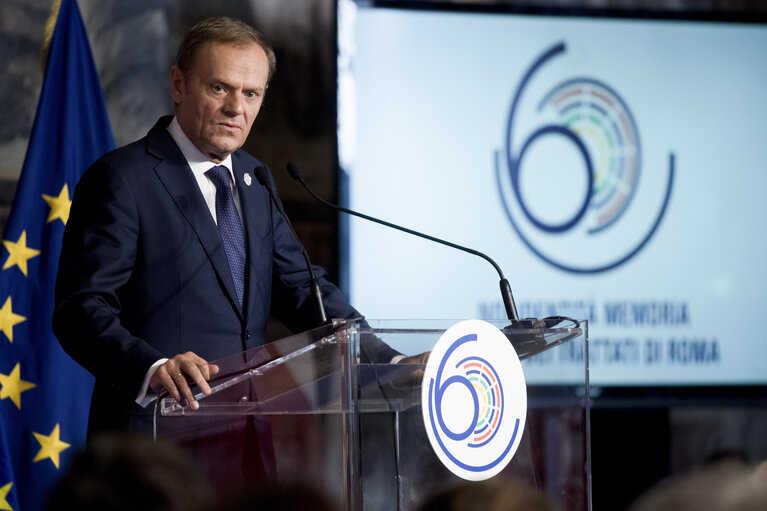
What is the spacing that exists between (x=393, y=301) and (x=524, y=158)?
2.81 ft

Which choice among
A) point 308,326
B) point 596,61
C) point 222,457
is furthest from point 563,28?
point 222,457

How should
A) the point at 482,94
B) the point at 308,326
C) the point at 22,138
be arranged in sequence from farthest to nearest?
the point at 482,94
the point at 22,138
the point at 308,326

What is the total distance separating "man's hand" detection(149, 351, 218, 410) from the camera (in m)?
1.79

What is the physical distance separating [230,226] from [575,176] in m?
2.19

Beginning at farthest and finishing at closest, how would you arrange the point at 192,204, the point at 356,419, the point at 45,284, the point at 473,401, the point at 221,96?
1. the point at 45,284
2. the point at 221,96
3. the point at 192,204
4. the point at 473,401
5. the point at 356,419

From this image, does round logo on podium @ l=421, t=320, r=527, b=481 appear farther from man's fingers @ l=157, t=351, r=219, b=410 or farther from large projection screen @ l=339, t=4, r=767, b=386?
large projection screen @ l=339, t=4, r=767, b=386

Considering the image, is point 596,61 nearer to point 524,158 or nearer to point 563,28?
point 563,28

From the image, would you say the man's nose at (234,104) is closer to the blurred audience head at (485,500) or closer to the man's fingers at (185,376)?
the man's fingers at (185,376)

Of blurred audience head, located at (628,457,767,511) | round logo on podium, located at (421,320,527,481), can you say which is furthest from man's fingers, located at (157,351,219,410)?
blurred audience head, located at (628,457,767,511)

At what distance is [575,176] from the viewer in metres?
4.29

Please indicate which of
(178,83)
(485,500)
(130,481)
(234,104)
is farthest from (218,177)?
(485,500)

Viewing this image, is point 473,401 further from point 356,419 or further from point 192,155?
point 192,155

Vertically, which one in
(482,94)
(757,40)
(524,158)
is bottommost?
(524,158)

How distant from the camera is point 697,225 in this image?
437cm
